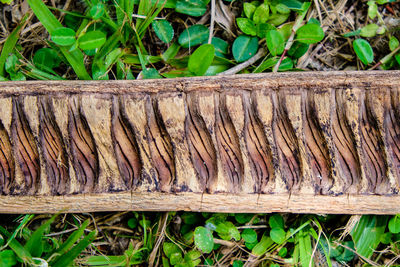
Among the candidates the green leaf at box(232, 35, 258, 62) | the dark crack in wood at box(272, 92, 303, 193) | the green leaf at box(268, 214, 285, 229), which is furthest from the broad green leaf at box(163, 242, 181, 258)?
the green leaf at box(232, 35, 258, 62)

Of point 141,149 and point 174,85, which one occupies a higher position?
point 174,85

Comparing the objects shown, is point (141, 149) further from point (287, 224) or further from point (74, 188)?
point (287, 224)

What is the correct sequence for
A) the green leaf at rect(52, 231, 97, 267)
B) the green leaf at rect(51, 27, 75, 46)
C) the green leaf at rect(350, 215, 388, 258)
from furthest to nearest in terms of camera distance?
the green leaf at rect(350, 215, 388, 258) → the green leaf at rect(51, 27, 75, 46) → the green leaf at rect(52, 231, 97, 267)

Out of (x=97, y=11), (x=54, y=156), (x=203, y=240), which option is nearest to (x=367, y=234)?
(x=203, y=240)

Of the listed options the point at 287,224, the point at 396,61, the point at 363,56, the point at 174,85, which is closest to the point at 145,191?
the point at 174,85

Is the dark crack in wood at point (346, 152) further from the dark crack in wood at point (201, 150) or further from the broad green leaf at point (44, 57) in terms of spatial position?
the broad green leaf at point (44, 57)

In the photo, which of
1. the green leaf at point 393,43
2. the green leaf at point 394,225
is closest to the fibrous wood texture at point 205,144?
the green leaf at point 394,225

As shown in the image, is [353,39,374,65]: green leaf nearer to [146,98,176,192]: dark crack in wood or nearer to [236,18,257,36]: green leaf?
[236,18,257,36]: green leaf

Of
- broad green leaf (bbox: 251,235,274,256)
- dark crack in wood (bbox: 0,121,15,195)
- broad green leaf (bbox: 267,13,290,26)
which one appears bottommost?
broad green leaf (bbox: 251,235,274,256)
